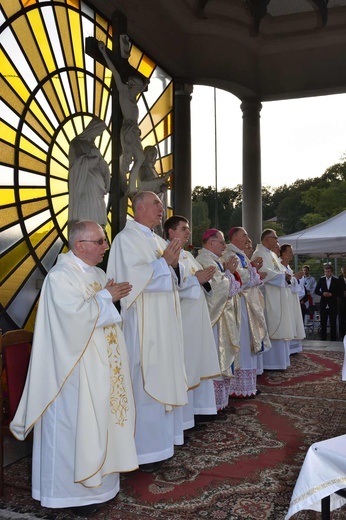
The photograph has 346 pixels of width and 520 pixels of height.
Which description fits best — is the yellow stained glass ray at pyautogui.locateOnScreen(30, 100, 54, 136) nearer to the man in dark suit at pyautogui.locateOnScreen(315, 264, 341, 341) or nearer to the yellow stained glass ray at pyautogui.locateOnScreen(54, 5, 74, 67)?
the yellow stained glass ray at pyautogui.locateOnScreen(54, 5, 74, 67)

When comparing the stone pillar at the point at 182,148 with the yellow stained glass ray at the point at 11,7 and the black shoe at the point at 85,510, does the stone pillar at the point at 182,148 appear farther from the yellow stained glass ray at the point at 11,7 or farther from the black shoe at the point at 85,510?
the black shoe at the point at 85,510

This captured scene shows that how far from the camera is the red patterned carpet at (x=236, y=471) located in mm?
3154

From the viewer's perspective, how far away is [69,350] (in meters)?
3.11

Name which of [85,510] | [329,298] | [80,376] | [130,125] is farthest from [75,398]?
[329,298]

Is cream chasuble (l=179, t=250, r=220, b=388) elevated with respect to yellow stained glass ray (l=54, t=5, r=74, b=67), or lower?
lower

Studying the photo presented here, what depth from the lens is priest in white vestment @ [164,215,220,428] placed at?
457 centimetres

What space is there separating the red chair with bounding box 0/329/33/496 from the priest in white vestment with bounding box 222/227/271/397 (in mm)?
2662

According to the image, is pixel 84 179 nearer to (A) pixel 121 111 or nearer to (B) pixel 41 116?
(B) pixel 41 116

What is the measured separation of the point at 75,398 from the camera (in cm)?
312

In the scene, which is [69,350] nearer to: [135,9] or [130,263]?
[130,263]

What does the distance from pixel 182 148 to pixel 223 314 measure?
501 cm

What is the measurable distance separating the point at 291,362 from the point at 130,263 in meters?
4.95

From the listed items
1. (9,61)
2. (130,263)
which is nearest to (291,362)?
(130,263)

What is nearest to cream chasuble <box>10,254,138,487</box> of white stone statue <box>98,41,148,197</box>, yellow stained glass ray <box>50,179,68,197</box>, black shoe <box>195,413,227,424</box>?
black shoe <box>195,413,227,424</box>
